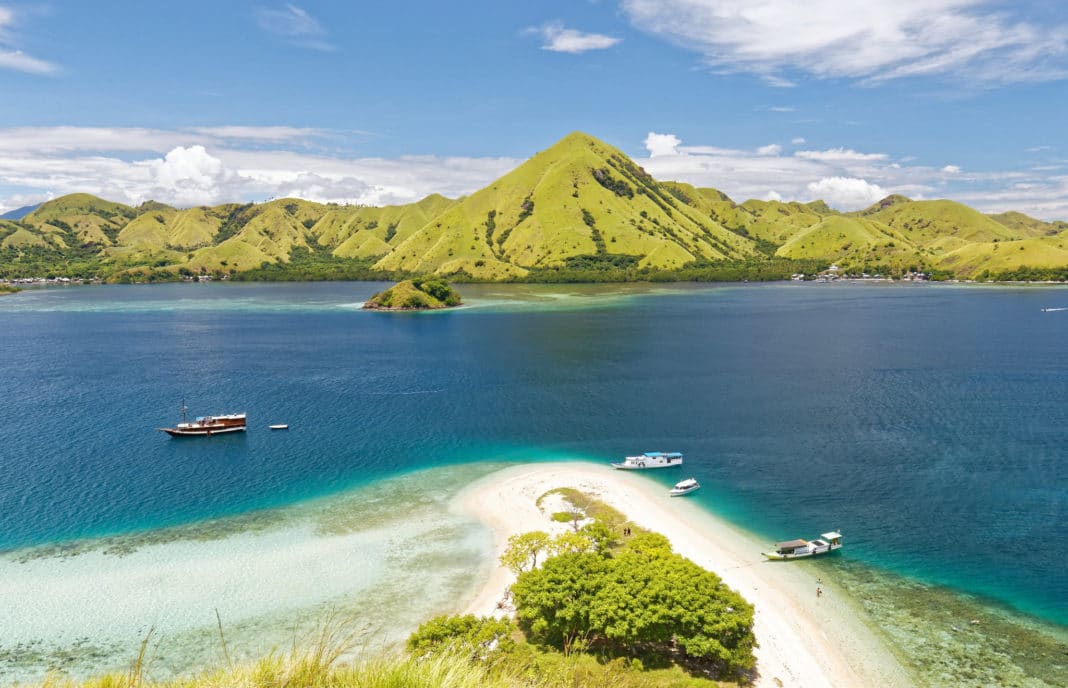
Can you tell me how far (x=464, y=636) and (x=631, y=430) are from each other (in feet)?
204

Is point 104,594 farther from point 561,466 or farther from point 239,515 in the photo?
point 561,466

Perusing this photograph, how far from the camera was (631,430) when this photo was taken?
96812 millimetres

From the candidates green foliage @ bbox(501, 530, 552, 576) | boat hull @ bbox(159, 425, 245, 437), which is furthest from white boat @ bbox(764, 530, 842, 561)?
boat hull @ bbox(159, 425, 245, 437)

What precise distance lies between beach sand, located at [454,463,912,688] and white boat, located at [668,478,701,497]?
4.63 feet

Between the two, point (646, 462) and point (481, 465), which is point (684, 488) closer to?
point (646, 462)

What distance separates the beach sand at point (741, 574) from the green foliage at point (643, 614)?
12.7ft

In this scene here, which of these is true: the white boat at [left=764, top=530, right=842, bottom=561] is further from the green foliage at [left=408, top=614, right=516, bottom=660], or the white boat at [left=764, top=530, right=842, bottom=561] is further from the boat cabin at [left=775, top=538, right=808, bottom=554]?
the green foliage at [left=408, top=614, right=516, bottom=660]

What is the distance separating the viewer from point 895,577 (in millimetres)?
52719

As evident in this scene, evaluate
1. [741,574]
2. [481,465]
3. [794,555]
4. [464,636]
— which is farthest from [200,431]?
[794,555]

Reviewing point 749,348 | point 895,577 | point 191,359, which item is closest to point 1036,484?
point 895,577

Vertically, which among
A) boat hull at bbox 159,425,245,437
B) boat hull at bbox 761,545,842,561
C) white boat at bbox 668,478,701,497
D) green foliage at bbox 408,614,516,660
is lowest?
boat hull at bbox 159,425,245,437

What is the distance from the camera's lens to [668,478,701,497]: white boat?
2798 inches

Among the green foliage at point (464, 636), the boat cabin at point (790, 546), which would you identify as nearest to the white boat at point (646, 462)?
the boat cabin at point (790, 546)

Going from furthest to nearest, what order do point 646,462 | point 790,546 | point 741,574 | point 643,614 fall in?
point 646,462 < point 790,546 < point 741,574 < point 643,614
